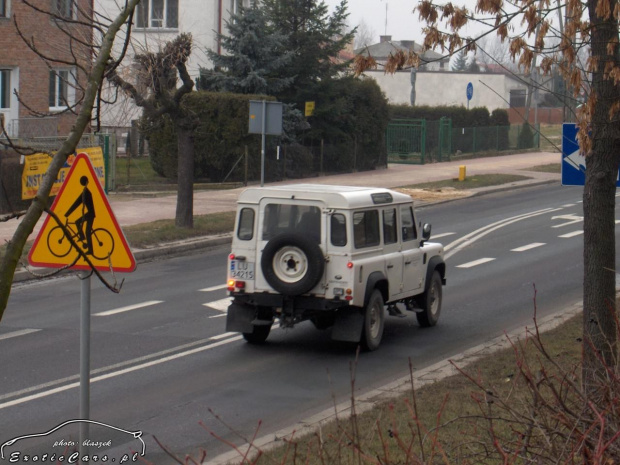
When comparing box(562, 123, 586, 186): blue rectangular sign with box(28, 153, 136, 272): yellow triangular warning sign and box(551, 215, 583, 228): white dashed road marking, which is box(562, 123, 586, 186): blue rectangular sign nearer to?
box(28, 153, 136, 272): yellow triangular warning sign

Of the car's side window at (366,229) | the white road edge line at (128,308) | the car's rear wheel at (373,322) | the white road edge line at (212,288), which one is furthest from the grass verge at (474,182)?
the car's rear wheel at (373,322)

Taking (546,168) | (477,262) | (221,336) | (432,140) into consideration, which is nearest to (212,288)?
(221,336)

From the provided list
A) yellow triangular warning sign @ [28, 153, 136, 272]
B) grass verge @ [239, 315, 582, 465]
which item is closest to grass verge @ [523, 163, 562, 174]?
grass verge @ [239, 315, 582, 465]

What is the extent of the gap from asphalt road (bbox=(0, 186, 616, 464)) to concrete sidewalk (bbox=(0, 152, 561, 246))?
4.63 metres

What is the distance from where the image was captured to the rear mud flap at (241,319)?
11.3 m

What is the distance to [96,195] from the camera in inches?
216

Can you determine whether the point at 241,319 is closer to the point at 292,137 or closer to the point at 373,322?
the point at 373,322

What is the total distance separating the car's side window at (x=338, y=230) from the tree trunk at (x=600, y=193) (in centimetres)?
316

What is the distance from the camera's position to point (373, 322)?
1134 cm

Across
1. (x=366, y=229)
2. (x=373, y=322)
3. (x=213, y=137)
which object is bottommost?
(x=373, y=322)

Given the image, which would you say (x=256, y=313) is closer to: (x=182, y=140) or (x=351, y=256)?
(x=351, y=256)

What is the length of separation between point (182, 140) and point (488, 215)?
32.0 feet

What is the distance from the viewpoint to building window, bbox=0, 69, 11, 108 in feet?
111

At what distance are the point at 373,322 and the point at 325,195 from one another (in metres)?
1.66
